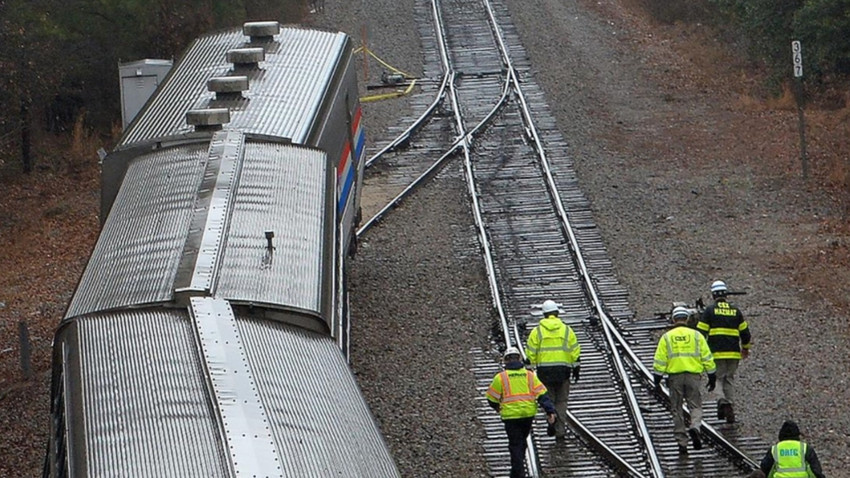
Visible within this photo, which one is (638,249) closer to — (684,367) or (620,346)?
(620,346)

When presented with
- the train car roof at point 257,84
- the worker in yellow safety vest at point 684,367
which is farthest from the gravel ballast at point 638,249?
the train car roof at point 257,84

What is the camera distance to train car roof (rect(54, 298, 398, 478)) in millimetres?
7218

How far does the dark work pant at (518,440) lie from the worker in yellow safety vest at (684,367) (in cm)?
160

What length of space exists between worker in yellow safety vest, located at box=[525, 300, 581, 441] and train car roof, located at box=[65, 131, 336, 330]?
2453 mm

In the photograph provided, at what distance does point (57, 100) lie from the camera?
27719 mm

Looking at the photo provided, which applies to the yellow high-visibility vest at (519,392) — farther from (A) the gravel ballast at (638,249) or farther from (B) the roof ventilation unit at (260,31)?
(B) the roof ventilation unit at (260,31)

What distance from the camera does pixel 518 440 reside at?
1233cm

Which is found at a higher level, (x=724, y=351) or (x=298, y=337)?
(x=298, y=337)

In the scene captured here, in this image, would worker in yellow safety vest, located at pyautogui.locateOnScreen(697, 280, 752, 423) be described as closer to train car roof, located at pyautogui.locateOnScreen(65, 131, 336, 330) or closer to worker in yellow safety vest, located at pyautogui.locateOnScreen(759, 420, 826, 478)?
worker in yellow safety vest, located at pyautogui.locateOnScreen(759, 420, 826, 478)

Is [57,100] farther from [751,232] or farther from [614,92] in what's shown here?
[751,232]

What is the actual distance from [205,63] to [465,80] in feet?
39.3

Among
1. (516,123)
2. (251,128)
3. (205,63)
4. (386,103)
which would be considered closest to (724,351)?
(251,128)

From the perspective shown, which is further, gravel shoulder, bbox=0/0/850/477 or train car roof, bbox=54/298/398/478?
gravel shoulder, bbox=0/0/850/477

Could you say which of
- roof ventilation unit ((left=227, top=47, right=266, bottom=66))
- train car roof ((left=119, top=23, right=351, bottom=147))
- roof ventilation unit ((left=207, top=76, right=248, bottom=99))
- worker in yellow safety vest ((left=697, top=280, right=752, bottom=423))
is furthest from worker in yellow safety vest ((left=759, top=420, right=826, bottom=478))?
roof ventilation unit ((left=227, top=47, right=266, bottom=66))
